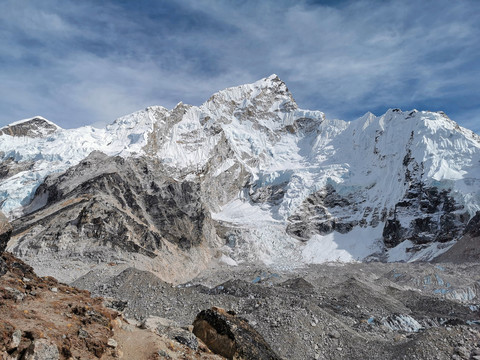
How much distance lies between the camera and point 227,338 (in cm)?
1194

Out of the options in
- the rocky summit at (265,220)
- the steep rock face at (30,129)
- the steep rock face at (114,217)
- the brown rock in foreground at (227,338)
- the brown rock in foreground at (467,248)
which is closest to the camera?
the brown rock in foreground at (227,338)

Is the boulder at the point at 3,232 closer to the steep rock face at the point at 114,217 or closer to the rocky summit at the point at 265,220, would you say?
the rocky summit at the point at 265,220

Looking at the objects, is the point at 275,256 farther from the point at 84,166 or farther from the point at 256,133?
the point at 256,133

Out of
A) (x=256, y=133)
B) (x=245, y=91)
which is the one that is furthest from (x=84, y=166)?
(x=245, y=91)

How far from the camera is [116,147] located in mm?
111062

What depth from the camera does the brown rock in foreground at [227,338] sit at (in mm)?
11727

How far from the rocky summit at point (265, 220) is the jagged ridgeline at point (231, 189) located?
1.36 ft

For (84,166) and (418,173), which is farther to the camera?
(418,173)

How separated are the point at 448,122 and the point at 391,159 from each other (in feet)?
59.2

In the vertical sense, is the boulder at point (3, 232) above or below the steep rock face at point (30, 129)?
below

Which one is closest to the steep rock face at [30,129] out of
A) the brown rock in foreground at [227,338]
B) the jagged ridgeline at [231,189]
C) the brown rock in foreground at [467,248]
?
the jagged ridgeline at [231,189]

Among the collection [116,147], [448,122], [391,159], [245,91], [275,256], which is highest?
[245,91]

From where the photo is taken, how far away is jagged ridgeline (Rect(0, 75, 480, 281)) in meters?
59.8

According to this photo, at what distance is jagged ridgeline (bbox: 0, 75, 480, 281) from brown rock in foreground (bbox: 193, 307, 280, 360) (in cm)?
3673
